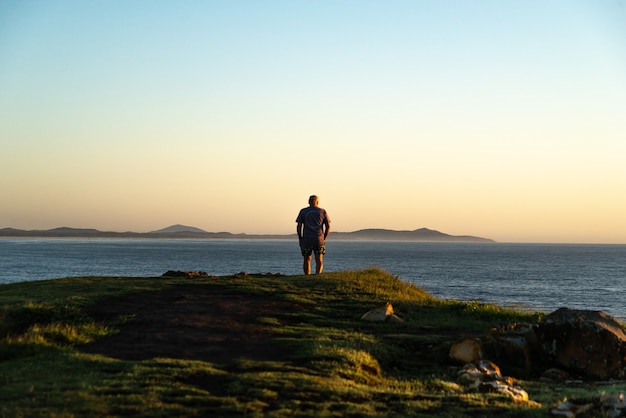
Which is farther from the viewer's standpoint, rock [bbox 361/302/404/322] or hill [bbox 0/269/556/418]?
rock [bbox 361/302/404/322]

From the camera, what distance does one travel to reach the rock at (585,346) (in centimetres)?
1502

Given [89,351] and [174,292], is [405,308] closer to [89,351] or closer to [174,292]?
[174,292]

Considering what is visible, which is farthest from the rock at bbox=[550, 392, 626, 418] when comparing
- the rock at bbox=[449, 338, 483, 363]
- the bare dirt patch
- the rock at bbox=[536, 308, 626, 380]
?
the bare dirt patch

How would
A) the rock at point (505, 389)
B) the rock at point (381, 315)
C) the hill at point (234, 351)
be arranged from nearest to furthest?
the hill at point (234, 351) → the rock at point (505, 389) → the rock at point (381, 315)

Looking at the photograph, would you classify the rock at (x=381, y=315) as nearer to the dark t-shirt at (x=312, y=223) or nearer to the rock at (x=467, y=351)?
the rock at (x=467, y=351)

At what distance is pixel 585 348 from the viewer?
50.0ft

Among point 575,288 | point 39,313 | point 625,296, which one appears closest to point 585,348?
point 39,313

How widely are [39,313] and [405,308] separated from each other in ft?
36.2

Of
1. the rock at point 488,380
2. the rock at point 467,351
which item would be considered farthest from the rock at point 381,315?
the rock at point 488,380

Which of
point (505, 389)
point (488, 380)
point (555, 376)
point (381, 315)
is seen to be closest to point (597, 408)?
point (505, 389)

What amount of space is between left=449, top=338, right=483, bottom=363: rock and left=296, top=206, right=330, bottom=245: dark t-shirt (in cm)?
1094

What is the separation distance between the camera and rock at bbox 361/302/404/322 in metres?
18.5

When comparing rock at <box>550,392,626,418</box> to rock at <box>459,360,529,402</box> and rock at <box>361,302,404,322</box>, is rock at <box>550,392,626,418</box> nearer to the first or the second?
rock at <box>459,360,529,402</box>

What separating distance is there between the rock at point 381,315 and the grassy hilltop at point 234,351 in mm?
382
